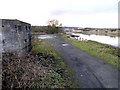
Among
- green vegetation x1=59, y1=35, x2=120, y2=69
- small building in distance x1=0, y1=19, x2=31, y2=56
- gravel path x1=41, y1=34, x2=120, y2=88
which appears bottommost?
gravel path x1=41, y1=34, x2=120, y2=88

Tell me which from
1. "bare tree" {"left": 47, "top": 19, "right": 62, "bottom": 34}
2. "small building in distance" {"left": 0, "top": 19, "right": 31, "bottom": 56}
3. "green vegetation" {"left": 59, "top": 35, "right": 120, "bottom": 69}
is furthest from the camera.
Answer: "bare tree" {"left": 47, "top": 19, "right": 62, "bottom": 34}

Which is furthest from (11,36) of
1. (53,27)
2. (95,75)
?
(53,27)

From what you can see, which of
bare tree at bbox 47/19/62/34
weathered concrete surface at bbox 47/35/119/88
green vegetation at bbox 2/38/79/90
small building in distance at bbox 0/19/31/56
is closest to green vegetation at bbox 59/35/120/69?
weathered concrete surface at bbox 47/35/119/88

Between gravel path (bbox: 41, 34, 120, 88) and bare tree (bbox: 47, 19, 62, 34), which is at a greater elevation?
bare tree (bbox: 47, 19, 62, 34)

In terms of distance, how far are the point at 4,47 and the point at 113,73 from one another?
5956 millimetres

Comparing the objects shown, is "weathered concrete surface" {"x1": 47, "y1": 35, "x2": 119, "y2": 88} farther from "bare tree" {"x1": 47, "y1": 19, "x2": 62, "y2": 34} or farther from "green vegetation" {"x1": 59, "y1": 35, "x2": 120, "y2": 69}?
"bare tree" {"x1": 47, "y1": 19, "x2": 62, "y2": 34}

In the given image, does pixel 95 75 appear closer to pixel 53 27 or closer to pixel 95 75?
pixel 95 75

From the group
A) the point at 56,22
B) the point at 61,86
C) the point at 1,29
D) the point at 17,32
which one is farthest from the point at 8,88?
the point at 56,22

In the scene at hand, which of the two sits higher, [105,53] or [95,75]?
[105,53]

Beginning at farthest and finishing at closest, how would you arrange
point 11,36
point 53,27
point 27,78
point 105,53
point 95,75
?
point 53,27, point 105,53, point 11,36, point 95,75, point 27,78

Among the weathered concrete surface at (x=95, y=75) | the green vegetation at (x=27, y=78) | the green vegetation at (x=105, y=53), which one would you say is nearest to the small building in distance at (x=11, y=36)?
the green vegetation at (x=27, y=78)

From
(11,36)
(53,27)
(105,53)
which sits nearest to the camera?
(11,36)

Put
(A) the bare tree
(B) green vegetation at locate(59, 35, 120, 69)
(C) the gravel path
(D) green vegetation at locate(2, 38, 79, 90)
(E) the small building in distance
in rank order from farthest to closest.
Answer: (A) the bare tree
(B) green vegetation at locate(59, 35, 120, 69)
(E) the small building in distance
(C) the gravel path
(D) green vegetation at locate(2, 38, 79, 90)

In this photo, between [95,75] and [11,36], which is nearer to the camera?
[95,75]
